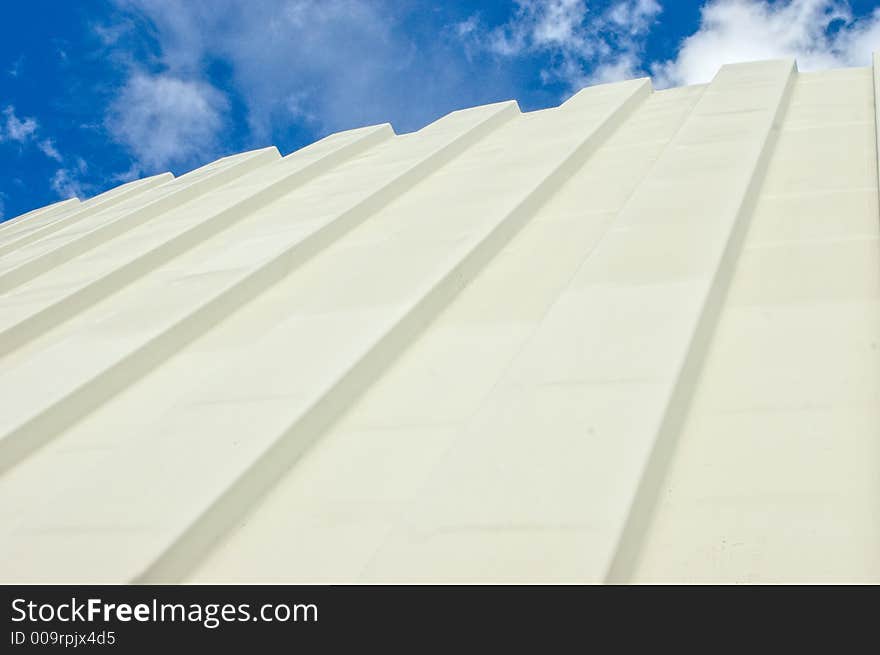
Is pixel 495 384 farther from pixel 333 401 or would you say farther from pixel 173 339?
pixel 173 339

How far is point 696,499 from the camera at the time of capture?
4.73 metres

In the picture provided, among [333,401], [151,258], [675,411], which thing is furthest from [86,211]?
[675,411]

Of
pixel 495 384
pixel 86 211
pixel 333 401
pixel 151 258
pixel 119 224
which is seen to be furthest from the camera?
pixel 86 211

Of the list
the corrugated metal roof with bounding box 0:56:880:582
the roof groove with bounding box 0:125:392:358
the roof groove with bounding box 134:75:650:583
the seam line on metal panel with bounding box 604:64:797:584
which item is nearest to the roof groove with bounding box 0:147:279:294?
the corrugated metal roof with bounding box 0:56:880:582

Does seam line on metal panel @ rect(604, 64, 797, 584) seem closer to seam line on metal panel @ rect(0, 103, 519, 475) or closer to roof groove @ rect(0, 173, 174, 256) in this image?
seam line on metal panel @ rect(0, 103, 519, 475)

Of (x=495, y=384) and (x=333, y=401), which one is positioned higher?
(x=333, y=401)

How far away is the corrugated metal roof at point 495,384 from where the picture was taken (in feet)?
14.9

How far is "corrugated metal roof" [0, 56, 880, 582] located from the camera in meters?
4.55

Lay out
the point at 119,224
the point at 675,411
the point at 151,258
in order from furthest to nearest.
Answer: the point at 119,224
the point at 151,258
the point at 675,411

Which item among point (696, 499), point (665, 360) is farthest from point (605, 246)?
point (696, 499)

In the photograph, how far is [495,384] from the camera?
602 centimetres

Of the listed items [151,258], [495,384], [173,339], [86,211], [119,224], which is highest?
[86,211]

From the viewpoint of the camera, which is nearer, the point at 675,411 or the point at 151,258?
the point at 675,411
